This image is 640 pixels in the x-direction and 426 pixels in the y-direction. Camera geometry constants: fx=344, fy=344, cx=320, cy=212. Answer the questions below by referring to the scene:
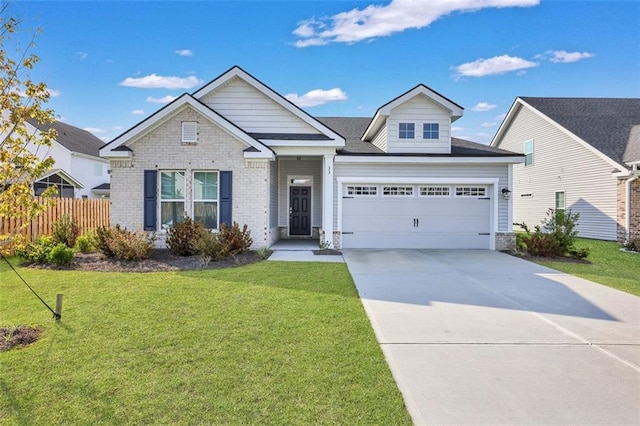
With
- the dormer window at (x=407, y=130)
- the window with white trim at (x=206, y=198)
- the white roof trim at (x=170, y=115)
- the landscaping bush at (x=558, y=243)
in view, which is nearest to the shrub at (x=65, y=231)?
the white roof trim at (x=170, y=115)

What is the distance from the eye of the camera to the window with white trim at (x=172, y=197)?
11.3 metres

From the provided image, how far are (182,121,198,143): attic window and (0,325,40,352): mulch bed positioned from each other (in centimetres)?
767

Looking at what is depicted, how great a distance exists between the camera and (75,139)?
91.1 ft

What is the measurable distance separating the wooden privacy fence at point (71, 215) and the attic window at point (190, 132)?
4.86m

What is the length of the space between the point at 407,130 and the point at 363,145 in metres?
1.98

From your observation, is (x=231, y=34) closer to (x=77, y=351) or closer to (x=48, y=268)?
(x=48, y=268)

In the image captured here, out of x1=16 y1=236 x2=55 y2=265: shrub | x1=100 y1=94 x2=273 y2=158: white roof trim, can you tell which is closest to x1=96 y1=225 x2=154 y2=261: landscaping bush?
x1=16 y1=236 x2=55 y2=265: shrub

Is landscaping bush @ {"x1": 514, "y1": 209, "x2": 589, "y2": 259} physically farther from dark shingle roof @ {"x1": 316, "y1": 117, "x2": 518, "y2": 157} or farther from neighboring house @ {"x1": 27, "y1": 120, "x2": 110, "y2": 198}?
neighboring house @ {"x1": 27, "y1": 120, "x2": 110, "y2": 198}

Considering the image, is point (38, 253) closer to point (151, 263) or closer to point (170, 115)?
point (151, 263)

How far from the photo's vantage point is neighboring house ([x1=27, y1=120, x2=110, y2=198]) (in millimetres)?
22531

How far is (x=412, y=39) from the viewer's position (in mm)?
14109

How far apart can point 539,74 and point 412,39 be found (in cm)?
794

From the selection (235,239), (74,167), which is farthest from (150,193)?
(74,167)

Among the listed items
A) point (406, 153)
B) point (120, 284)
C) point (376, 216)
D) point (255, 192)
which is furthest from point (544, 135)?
point (120, 284)
